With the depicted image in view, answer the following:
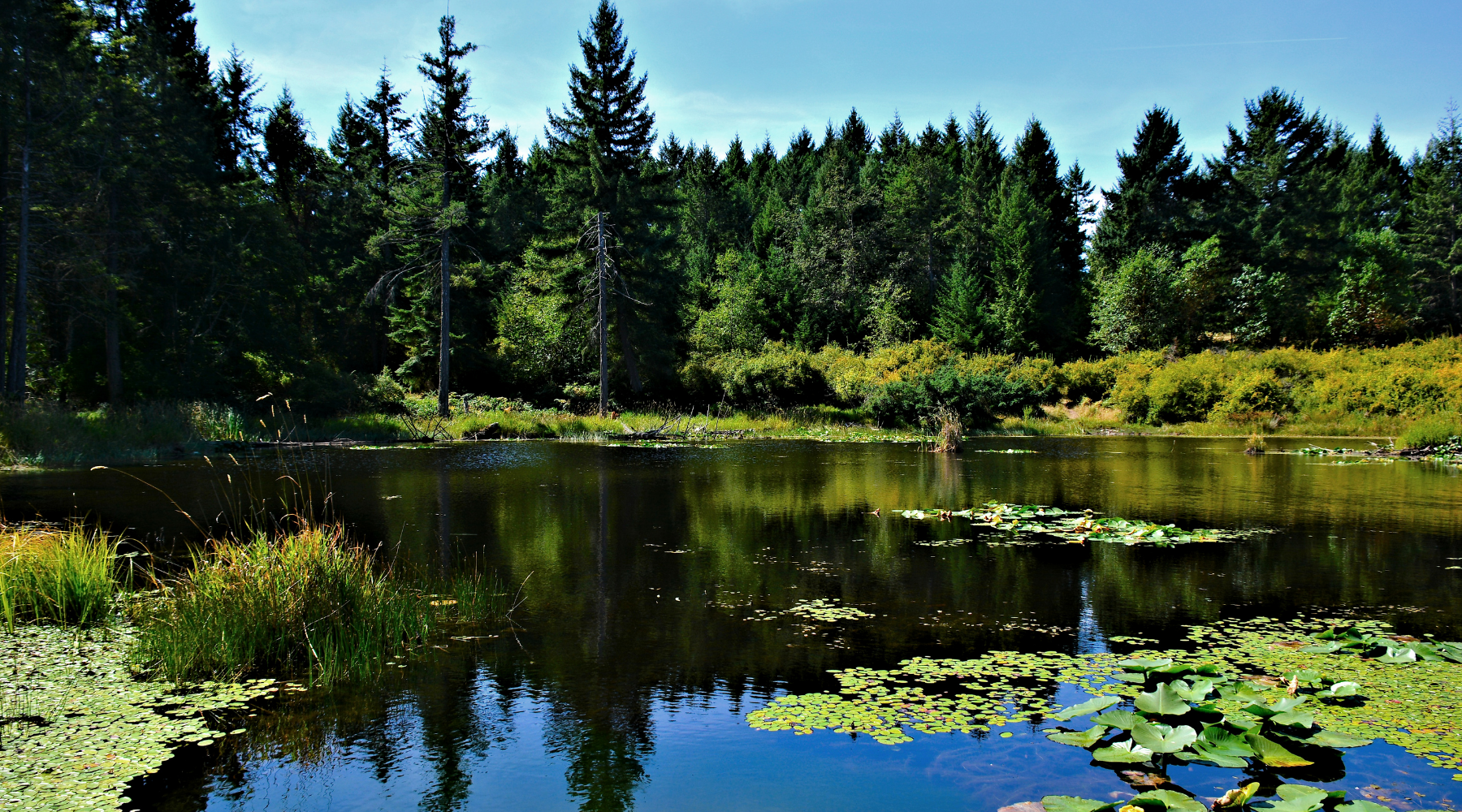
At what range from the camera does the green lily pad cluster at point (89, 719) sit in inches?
158

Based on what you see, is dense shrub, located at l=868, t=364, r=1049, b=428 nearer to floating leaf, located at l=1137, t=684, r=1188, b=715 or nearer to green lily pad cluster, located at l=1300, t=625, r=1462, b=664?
green lily pad cluster, located at l=1300, t=625, r=1462, b=664

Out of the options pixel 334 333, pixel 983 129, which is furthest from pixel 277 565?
pixel 983 129

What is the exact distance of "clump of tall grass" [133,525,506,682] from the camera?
563 cm

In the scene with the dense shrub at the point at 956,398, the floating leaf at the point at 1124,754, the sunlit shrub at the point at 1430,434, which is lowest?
the floating leaf at the point at 1124,754

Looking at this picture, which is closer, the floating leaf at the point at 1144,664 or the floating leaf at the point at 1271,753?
the floating leaf at the point at 1271,753

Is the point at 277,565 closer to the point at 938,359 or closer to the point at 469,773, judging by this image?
the point at 469,773

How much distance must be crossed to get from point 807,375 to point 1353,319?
2840 cm

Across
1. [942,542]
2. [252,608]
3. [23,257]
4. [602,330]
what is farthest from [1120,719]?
[602,330]

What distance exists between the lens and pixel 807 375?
36094mm

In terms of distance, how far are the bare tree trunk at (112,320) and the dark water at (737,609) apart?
32.8 feet

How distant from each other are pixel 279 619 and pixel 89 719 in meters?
1.23

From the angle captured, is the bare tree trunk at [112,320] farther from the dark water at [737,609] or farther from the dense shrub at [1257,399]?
Result: the dense shrub at [1257,399]

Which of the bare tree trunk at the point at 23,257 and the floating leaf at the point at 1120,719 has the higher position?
the bare tree trunk at the point at 23,257

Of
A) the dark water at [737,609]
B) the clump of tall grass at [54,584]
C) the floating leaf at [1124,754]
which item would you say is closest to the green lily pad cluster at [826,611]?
the dark water at [737,609]
